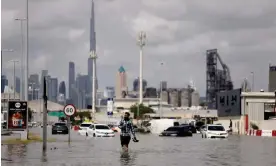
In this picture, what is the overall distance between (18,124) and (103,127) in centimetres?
2153

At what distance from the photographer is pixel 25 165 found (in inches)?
829

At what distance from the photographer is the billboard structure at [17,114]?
43.4m

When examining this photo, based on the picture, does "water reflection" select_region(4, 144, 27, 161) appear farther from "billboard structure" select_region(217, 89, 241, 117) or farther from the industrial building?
"billboard structure" select_region(217, 89, 241, 117)

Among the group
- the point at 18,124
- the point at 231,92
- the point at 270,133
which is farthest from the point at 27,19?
the point at 231,92

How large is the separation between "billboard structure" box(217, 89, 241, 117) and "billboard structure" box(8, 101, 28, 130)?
2632 inches

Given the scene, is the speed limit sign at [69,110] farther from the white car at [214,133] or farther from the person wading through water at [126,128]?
the white car at [214,133]

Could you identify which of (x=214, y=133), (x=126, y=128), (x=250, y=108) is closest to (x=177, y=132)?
(x=214, y=133)

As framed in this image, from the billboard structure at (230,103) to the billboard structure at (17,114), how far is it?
66841mm

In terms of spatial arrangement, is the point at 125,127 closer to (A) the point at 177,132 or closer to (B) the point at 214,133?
(B) the point at 214,133

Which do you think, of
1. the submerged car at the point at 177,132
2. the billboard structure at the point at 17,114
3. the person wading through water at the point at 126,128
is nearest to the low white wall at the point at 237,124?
the submerged car at the point at 177,132

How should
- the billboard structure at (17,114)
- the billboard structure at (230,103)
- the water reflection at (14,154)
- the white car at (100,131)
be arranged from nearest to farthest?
the water reflection at (14,154)
the billboard structure at (17,114)
the white car at (100,131)
the billboard structure at (230,103)

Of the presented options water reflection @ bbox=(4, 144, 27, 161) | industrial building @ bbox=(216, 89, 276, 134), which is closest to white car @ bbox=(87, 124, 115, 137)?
water reflection @ bbox=(4, 144, 27, 161)

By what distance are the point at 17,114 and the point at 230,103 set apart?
75016 mm

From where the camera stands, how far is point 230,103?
11462 centimetres
